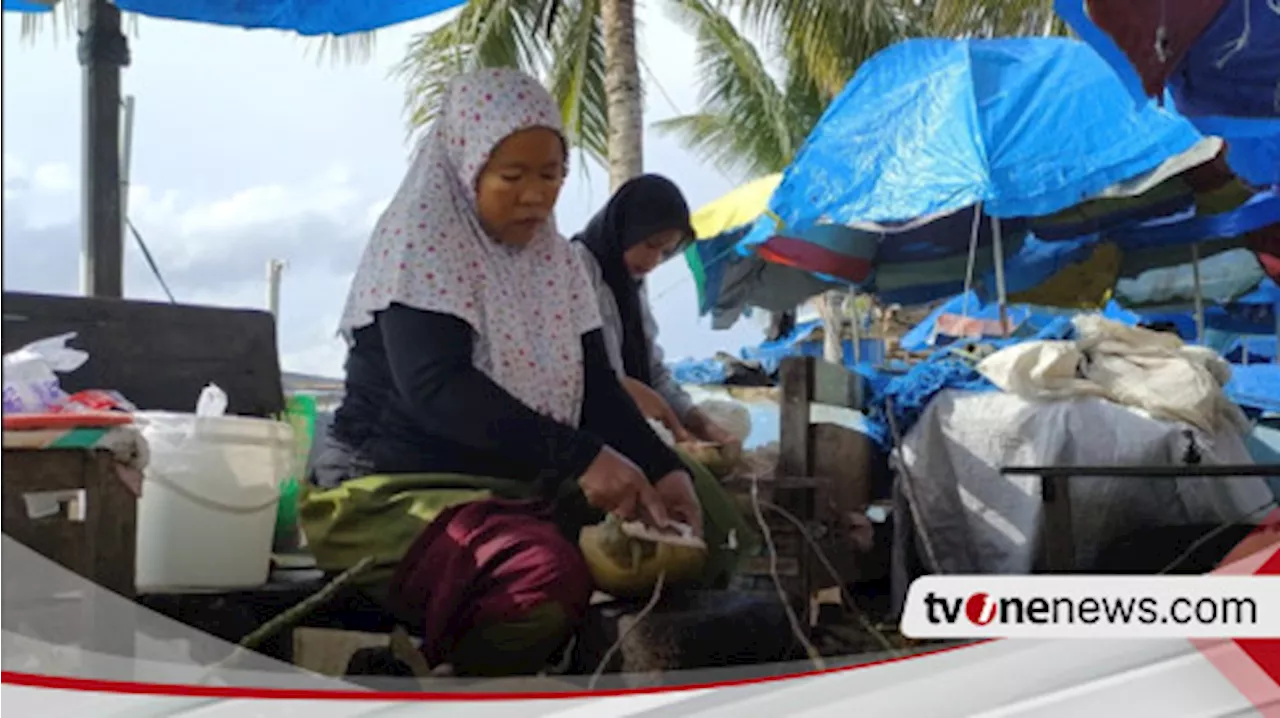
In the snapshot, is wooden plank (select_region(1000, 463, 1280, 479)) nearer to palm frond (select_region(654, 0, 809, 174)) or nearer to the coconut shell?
the coconut shell

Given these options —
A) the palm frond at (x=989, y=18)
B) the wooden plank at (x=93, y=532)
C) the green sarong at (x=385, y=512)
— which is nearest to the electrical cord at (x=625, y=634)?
the green sarong at (x=385, y=512)

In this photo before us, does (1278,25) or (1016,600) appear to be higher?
(1278,25)

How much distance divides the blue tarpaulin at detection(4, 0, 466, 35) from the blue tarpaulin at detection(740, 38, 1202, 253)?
1.84 ft

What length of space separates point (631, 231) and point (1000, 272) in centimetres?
65

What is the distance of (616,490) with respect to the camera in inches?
66.0

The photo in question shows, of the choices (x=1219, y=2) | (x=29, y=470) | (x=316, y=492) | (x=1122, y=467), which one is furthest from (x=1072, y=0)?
(x=29, y=470)

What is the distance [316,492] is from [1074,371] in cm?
111

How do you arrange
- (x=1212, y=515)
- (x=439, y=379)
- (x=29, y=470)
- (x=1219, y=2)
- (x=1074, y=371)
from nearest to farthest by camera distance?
(x=29, y=470)
(x=439, y=379)
(x=1212, y=515)
(x=1074, y=371)
(x=1219, y=2)

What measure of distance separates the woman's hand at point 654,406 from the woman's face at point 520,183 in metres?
0.31

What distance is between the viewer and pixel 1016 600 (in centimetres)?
169

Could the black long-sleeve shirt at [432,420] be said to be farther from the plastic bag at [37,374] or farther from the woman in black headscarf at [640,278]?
the plastic bag at [37,374]

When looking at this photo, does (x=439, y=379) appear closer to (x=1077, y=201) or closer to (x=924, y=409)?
(x=924, y=409)

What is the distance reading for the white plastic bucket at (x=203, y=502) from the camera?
151 cm

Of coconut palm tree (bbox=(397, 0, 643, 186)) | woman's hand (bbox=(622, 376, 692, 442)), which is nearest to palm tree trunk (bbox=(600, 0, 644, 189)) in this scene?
coconut palm tree (bbox=(397, 0, 643, 186))
